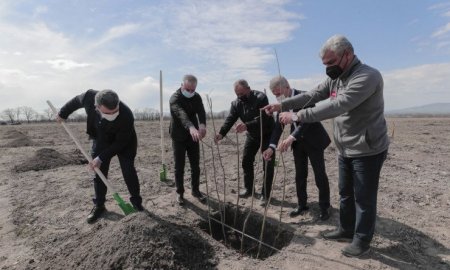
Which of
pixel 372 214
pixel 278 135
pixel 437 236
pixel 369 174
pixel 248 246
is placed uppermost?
pixel 278 135

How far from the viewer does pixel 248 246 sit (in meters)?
4.57

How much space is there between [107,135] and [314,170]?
2.71 meters

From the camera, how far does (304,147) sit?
4.36 meters

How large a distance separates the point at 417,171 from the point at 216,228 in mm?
4833

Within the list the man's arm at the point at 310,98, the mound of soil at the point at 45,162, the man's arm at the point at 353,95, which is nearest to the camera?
the man's arm at the point at 353,95

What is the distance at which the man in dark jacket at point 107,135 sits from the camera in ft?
13.9

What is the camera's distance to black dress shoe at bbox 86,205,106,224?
15.3 feet

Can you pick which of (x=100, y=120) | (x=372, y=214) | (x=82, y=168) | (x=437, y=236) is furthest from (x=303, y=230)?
(x=82, y=168)

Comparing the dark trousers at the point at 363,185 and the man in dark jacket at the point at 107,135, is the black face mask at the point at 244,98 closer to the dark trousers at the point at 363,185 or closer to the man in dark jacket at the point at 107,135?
the man in dark jacket at the point at 107,135

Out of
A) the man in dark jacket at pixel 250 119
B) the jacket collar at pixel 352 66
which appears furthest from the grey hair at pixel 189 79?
the jacket collar at pixel 352 66

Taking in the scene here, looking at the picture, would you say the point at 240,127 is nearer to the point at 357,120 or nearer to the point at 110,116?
the point at 110,116

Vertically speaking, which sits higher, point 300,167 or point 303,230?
point 300,167

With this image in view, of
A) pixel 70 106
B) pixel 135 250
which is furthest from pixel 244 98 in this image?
pixel 135 250

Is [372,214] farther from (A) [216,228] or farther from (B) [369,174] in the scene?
(A) [216,228]
